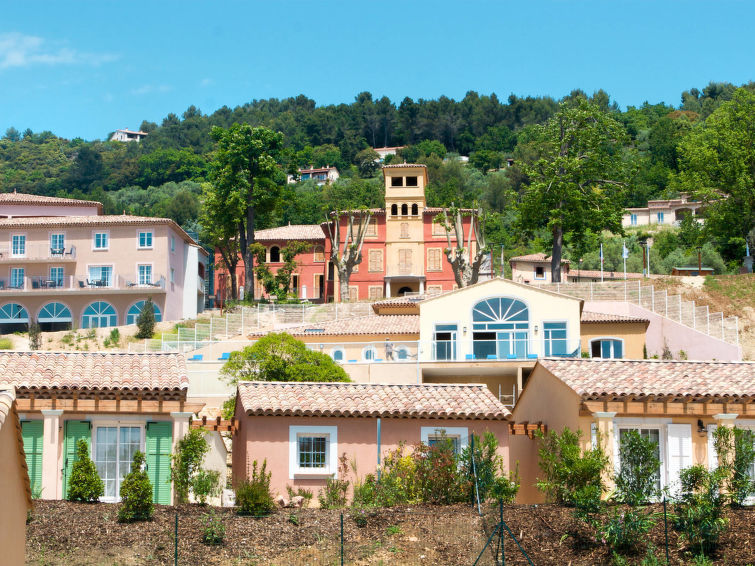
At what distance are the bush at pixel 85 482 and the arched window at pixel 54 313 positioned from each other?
134ft

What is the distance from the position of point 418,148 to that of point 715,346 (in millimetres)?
125953

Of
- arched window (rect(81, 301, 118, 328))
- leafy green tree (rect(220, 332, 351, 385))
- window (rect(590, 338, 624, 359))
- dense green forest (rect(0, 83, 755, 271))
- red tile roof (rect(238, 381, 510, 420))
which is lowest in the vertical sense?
red tile roof (rect(238, 381, 510, 420))

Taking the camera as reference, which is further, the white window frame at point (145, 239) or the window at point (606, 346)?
the white window frame at point (145, 239)

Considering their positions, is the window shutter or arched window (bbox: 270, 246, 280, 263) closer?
the window shutter

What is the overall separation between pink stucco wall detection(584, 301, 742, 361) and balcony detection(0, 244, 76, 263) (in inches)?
1238

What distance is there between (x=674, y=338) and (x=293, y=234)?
133ft

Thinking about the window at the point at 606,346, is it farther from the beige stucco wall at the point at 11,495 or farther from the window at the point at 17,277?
the window at the point at 17,277

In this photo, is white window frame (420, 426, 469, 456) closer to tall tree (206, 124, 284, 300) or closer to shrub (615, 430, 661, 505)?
shrub (615, 430, 661, 505)

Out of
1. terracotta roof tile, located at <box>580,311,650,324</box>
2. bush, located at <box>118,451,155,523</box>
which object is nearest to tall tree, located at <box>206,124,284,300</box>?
terracotta roof tile, located at <box>580,311,650,324</box>

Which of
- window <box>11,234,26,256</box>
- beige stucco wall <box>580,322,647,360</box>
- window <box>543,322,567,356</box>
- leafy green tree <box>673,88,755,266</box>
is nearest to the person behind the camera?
window <box>543,322,567,356</box>

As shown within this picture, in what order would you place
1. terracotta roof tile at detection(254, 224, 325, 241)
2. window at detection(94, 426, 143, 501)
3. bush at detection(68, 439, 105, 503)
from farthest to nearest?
terracotta roof tile at detection(254, 224, 325, 241) → window at detection(94, 426, 143, 501) → bush at detection(68, 439, 105, 503)

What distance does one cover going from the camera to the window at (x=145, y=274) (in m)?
Answer: 61.3

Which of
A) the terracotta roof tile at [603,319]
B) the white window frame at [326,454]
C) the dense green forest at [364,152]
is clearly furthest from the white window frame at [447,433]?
the dense green forest at [364,152]

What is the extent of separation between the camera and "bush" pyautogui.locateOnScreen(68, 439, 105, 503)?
21.5m
